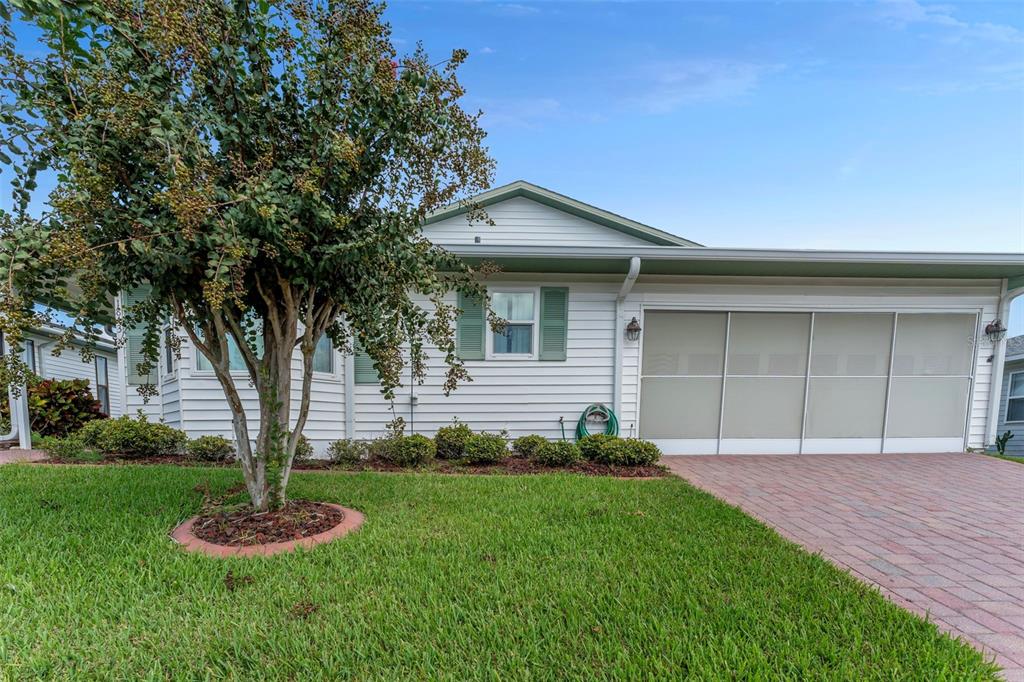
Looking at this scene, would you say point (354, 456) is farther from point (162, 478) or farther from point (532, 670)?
point (532, 670)

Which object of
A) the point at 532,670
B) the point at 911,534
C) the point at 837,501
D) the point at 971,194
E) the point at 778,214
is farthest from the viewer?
the point at 778,214

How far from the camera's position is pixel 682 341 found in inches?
245

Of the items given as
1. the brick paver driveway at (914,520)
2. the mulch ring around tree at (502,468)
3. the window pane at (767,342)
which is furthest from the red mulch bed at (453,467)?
the window pane at (767,342)

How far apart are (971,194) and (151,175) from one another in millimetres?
10385

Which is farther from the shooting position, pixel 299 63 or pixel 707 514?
pixel 707 514

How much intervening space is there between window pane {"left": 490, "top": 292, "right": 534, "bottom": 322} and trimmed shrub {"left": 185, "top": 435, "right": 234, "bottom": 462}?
381 cm

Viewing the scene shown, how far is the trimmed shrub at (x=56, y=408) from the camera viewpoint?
20.7 feet

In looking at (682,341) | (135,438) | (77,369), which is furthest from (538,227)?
(77,369)

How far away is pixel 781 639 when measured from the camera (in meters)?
1.88

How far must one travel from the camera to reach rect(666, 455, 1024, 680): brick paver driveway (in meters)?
2.31

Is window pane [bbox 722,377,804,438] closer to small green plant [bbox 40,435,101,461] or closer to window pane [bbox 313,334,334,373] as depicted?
window pane [bbox 313,334,334,373]

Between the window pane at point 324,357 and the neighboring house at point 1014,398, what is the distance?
14362 millimetres

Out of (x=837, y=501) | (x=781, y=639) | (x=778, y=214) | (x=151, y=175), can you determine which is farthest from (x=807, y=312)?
(x=151, y=175)

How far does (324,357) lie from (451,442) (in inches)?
85.4
